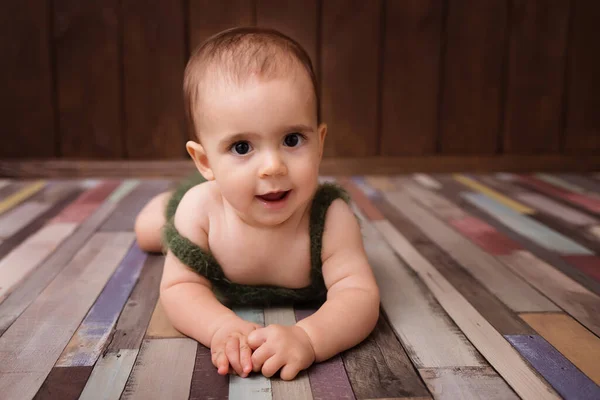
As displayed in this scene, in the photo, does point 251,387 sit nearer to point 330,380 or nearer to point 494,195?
point 330,380

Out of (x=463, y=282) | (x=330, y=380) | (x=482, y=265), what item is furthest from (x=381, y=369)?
(x=482, y=265)

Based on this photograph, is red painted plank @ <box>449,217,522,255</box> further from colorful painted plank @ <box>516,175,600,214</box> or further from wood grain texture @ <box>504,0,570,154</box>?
wood grain texture @ <box>504,0,570,154</box>

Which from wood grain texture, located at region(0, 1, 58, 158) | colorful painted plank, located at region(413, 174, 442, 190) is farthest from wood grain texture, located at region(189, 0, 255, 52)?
colorful painted plank, located at region(413, 174, 442, 190)

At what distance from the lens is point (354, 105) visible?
6.98ft

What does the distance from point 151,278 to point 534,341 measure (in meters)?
0.66

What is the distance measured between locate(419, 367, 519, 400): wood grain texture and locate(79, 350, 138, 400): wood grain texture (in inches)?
14.7

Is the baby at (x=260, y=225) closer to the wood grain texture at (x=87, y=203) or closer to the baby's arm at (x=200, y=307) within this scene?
the baby's arm at (x=200, y=307)

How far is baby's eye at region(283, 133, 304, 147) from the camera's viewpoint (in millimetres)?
925

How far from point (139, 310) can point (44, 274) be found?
0.85 ft

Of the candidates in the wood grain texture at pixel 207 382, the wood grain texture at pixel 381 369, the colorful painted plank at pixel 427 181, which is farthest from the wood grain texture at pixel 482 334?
the colorful painted plank at pixel 427 181

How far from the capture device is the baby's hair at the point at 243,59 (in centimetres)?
90

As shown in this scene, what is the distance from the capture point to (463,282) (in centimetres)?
119

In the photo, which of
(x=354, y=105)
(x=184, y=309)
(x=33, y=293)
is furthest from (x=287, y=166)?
(x=354, y=105)

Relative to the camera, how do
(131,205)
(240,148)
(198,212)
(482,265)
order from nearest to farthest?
(240,148) < (198,212) < (482,265) < (131,205)
